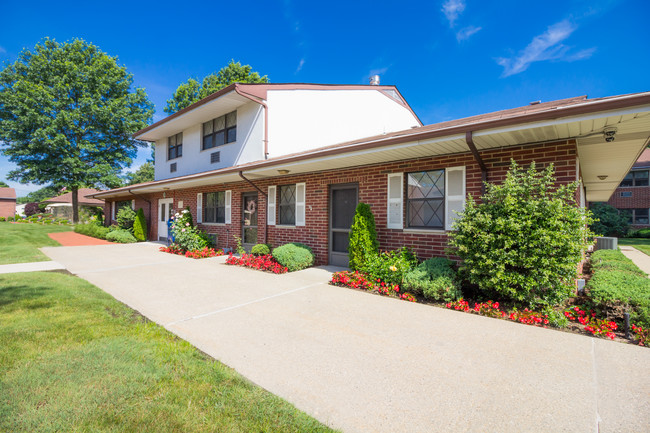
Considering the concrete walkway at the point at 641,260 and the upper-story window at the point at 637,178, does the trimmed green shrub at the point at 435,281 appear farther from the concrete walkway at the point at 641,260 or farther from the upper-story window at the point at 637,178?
the upper-story window at the point at 637,178

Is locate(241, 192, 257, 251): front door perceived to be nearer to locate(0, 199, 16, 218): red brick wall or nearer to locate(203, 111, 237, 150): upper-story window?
locate(203, 111, 237, 150): upper-story window

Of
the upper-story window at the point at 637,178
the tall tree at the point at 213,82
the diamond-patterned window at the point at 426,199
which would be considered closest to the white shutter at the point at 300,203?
the diamond-patterned window at the point at 426,199

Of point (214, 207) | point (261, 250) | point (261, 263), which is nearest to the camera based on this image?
point (261, 263)

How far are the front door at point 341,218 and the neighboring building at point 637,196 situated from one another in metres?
29.1

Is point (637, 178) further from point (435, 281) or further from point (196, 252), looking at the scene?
point (196, 252)

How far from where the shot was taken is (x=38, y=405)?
220 cm

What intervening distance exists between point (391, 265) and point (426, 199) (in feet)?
5.80

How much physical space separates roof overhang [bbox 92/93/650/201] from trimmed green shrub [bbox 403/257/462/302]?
218cm

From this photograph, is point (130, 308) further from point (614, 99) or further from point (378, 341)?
point (614, 99)

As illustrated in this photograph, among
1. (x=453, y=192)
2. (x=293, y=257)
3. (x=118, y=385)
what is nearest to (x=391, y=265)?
(x=453, y=192)

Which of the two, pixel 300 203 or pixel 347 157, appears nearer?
pixel 347 157

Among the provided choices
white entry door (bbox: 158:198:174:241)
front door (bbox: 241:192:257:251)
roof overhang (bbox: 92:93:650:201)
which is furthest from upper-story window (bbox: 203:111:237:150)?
roof overhang (bbox: 92:93:650:201)

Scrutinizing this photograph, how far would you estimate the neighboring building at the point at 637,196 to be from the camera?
24.6 metres

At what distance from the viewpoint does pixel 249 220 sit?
34.9 ft
